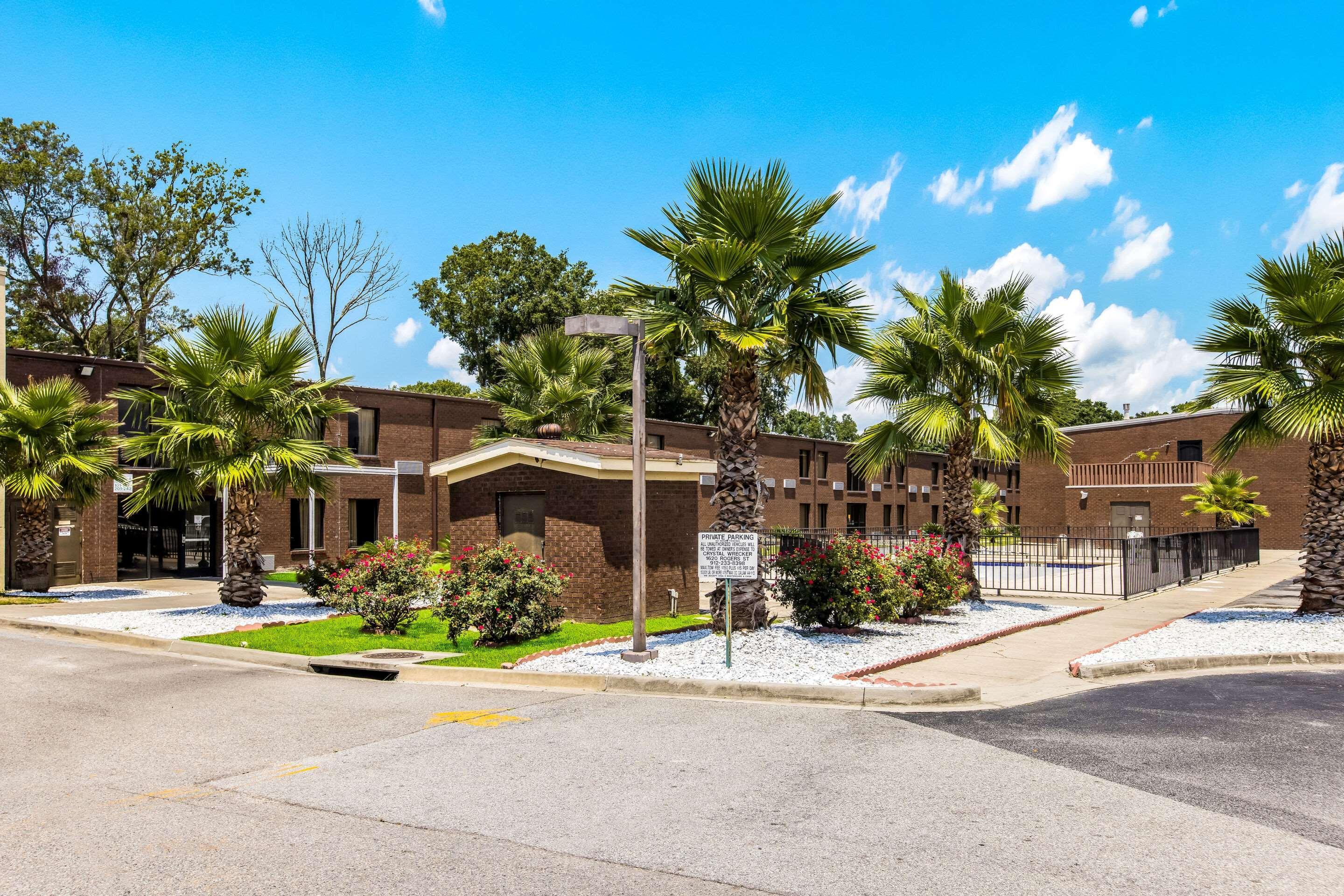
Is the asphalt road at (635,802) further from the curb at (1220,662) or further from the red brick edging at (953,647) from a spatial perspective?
the curb at (1220,662)

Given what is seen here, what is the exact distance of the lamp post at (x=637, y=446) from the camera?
12.0 meters

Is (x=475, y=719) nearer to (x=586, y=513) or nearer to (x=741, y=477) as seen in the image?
(x=741, y=477)

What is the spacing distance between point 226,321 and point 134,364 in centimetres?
1098

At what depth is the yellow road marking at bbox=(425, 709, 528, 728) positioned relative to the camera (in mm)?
9312

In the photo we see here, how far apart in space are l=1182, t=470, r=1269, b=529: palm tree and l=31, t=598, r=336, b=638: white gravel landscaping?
116 ft

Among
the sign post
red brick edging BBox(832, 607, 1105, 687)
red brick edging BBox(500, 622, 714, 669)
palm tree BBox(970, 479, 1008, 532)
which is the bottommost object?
red brick edging BBox(832, 607, 1105, 687)

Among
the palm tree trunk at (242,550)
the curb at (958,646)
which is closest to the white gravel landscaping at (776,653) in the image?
the curb at (958,646)

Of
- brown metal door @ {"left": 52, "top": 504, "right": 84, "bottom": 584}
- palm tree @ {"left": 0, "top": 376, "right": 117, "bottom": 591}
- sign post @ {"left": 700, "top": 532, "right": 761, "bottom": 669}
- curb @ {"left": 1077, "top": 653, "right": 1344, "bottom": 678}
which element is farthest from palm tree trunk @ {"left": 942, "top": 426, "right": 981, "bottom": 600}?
brown metal door @ {"left": 52, "top": 504, "right": 84, "bottom": 584}

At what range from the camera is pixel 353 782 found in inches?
286

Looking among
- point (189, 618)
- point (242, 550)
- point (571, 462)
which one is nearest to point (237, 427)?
point (242, 550)

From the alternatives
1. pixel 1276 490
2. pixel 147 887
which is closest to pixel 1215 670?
pixel 147 887

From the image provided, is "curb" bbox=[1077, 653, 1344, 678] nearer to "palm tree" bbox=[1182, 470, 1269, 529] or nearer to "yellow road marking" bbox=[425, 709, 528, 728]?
"yellow road marking" bbox=[425, 709, 528, 728]

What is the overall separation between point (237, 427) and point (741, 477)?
10.4 meters

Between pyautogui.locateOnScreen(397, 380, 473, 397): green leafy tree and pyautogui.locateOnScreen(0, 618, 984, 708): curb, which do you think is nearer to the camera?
pyautogui.locateOnScreen(0, 618, 984, 708): curb
